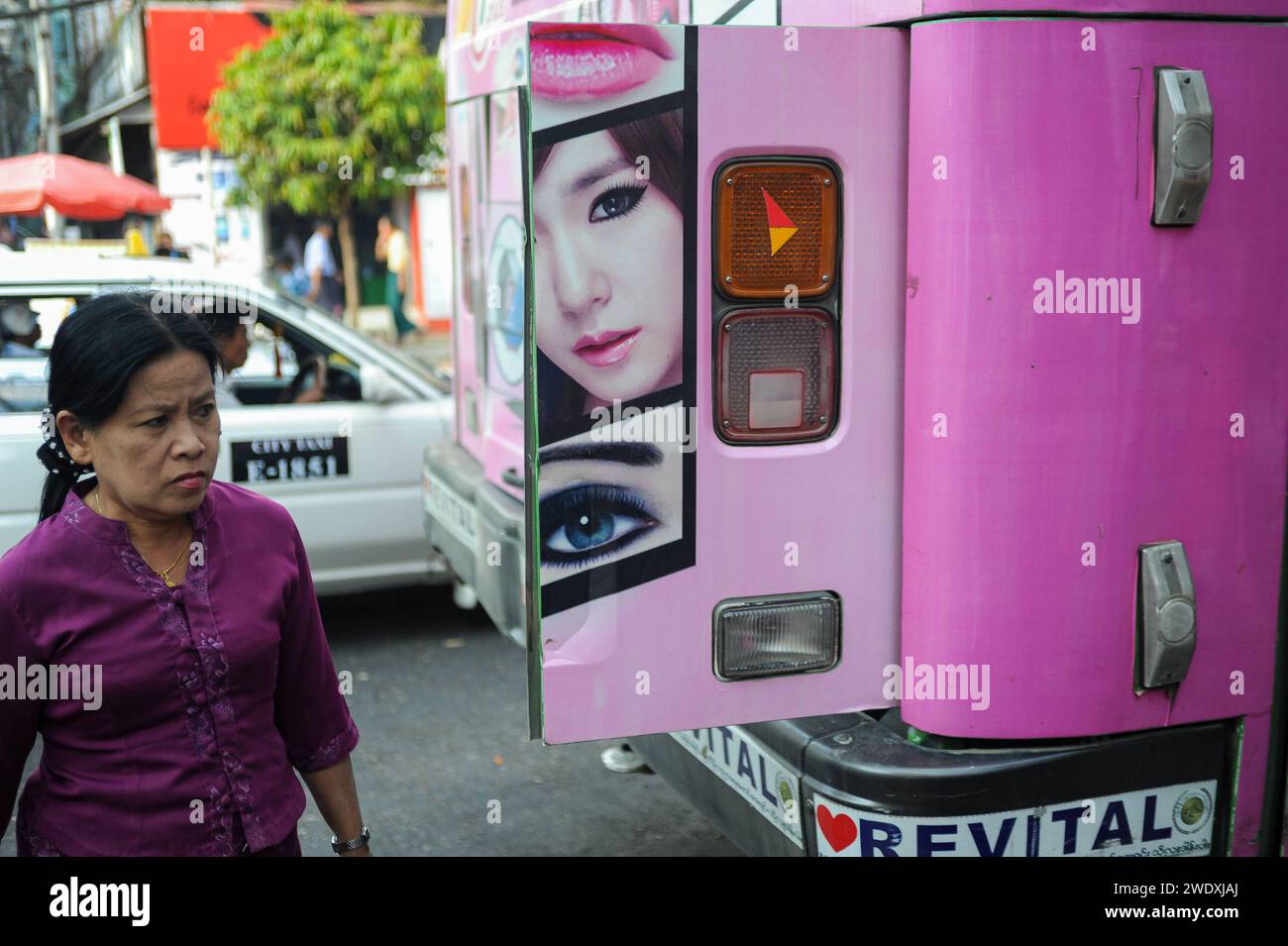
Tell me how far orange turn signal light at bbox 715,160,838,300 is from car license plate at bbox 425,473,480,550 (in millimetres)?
2359

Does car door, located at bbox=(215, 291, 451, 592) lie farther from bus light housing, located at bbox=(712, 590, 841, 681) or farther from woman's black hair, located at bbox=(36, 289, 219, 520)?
woman's black hair, located at bbox=(36, 289, 219, 520)

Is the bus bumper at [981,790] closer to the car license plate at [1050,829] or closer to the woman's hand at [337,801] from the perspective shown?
the car license plate at [1050,829]

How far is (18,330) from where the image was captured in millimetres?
5871

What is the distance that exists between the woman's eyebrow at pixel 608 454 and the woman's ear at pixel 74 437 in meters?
0.79

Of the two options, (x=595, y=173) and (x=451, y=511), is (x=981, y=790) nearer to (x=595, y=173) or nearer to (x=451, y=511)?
(x=595, y=173)

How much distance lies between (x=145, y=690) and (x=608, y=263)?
1.10 metres

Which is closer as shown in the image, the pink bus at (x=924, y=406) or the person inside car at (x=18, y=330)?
the pink bus at (x=924, y=406)

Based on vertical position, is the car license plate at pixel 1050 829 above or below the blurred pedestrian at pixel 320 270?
below

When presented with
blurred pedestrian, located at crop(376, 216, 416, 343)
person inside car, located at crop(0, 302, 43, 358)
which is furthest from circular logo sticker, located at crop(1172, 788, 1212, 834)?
blurred pedestrian, located at crop(376, 216, 416, 343)

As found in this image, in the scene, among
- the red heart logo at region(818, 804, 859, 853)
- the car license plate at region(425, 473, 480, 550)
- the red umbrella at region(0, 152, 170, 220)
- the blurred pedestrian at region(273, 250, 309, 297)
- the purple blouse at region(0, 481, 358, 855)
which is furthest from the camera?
the blurred pedestrian at region(273, 250, 309, 297)

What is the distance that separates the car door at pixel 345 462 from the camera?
19.2 ft

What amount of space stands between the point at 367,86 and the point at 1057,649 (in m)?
16.3

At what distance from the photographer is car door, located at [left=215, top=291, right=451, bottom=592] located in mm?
5867

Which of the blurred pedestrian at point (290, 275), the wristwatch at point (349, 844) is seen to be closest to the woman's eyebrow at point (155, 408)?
the wristwatch at point (349, 844)
